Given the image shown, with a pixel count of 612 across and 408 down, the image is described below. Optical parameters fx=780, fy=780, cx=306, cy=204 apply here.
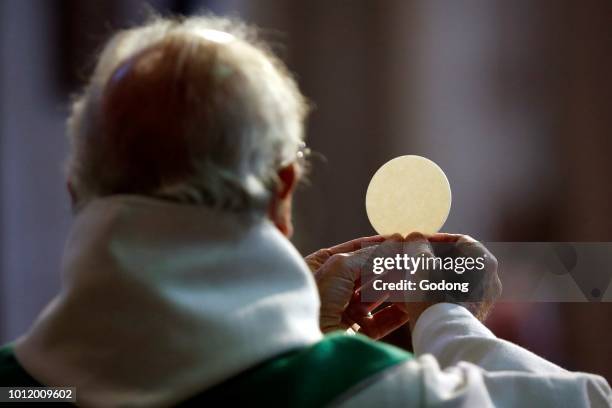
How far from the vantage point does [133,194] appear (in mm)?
679

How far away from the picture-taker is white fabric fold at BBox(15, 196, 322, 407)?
2.08 ft

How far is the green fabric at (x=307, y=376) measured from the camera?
25.1 inches

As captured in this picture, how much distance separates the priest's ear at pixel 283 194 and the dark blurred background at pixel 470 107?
71.9 inches

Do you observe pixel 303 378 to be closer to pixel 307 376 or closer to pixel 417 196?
pixel 307 376

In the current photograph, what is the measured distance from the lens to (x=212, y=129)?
66cm

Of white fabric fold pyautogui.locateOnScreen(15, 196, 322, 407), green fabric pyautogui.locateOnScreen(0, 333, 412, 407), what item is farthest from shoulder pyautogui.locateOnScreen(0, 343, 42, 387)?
green fabric pyautogui.locateOnScreen(0, 333, 412, 407)

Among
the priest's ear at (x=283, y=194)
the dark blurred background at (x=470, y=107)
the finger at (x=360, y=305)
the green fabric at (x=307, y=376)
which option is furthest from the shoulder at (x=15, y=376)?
the dark blurred background at (x=470, y=107)

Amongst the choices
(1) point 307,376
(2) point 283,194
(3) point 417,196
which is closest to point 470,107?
(3) point 417,196

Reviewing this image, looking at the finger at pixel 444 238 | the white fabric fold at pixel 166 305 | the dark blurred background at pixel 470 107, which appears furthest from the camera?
the dark blurred background at pixel 470 107

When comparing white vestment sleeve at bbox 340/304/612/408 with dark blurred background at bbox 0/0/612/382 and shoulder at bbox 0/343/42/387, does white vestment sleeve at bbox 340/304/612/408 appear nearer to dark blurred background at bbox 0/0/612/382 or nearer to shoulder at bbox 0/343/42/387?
shoulder at bbox 0/343/42/387

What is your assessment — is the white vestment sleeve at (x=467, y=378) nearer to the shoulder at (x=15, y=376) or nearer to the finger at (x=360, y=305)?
the finger at (x=360, y=305)

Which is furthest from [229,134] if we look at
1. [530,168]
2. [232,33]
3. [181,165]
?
[530,168]

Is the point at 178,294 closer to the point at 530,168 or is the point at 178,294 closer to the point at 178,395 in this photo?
the point at 178,395

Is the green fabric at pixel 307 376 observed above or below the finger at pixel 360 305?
above
